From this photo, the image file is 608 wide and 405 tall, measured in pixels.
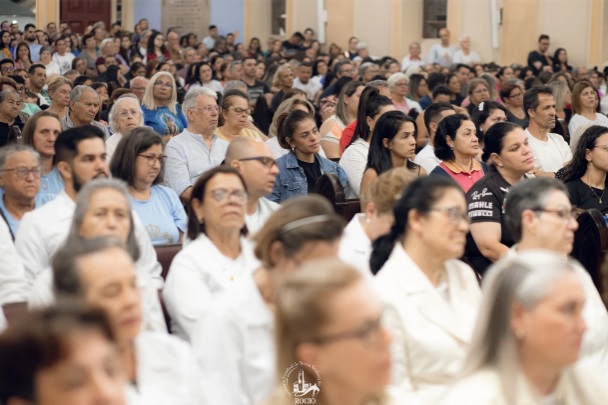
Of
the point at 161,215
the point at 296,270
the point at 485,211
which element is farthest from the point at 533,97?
the point at 296,270

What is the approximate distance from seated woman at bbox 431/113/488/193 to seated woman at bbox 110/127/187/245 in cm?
188

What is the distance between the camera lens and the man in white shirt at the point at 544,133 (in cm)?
877

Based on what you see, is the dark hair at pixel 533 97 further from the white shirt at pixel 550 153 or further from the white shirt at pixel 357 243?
the white shirt at pixel 357 243

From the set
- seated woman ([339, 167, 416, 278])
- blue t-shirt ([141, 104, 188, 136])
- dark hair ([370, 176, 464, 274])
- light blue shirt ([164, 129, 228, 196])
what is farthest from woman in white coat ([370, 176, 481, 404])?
blue t-shirt ([141, 104, 188, 136])

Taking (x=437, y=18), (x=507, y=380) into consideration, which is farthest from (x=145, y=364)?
(x=437, y=18)

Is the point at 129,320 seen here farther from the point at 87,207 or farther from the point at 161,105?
the point at 161,105

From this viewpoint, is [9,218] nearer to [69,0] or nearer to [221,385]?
[221,385]

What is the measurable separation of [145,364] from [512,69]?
45.8ft

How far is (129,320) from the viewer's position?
3.10 metres

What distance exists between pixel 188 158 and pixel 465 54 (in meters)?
12.7

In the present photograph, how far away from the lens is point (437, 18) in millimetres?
21906

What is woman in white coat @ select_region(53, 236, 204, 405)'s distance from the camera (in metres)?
3.12

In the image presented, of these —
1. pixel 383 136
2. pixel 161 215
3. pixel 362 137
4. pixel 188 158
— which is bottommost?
pixel 161 215

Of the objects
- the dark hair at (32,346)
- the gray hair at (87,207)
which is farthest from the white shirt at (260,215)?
the dark hair at (32,346)
